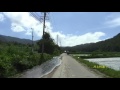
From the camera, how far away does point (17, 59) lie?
69.4 ft
